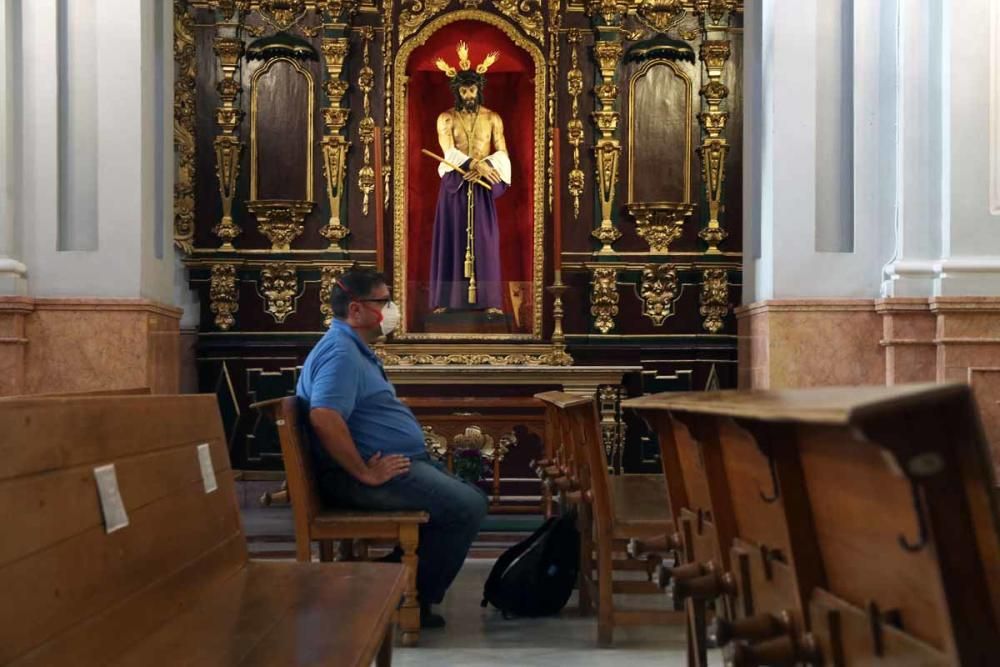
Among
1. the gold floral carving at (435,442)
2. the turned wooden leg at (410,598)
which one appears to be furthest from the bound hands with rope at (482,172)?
the turned wooden leg at (410,598)

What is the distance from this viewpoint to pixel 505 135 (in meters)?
10.3

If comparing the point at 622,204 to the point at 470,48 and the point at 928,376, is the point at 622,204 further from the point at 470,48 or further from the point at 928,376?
the point at 928,376

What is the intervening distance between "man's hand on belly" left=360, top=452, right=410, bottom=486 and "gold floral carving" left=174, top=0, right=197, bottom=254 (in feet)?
17.4

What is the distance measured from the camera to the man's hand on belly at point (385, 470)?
482cm

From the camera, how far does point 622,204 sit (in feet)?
32.4

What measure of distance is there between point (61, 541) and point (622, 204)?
8023mm

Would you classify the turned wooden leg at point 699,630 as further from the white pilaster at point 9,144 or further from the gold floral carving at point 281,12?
the gold floral carving at point 281,12

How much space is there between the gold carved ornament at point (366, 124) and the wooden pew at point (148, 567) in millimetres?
6388

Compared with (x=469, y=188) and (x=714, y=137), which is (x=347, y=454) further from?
(x=714, y=137)

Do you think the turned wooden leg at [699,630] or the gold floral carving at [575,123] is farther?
the gold floral carving at [575,123]

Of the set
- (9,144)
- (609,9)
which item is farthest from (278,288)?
(609,9)

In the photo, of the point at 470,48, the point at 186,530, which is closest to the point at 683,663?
the point at 186,530

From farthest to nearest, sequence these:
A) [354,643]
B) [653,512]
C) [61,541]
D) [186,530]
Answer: [653,512], [186,530], [354,643], [61,541]

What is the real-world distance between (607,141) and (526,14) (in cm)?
119
